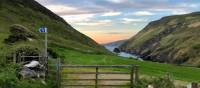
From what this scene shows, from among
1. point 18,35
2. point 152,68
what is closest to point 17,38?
point 18,35

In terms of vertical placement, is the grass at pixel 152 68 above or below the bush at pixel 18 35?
below

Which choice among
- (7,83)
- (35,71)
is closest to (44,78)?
(35,71)

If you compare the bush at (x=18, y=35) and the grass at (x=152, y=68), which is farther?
the bush at (x=18, y=35)

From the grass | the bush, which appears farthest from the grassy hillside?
the grass

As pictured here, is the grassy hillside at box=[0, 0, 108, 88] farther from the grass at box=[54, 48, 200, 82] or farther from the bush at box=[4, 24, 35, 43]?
the grass at box=[54, 48, 200, 82]

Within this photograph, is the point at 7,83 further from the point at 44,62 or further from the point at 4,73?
the point at 44,62

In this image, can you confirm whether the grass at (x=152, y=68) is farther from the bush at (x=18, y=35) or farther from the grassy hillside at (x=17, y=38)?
the bush at (x=18, y=35)

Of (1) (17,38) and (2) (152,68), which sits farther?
(2) (152,68)

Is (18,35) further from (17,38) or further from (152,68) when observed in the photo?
(152,68)

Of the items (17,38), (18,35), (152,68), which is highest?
(18,35)

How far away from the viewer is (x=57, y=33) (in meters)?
183

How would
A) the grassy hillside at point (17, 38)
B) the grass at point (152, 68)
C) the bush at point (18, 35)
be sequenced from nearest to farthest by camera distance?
1. the grassy hillside at point (17, 38)
2. the grass at point (152, 68)
3. the bush at point (18, 35)

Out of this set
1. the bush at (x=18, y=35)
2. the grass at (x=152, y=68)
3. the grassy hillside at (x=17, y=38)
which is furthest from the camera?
the bush at (x=18, y=35)

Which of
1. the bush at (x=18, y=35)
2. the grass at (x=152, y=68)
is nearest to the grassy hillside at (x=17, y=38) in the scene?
the bush at (x=18, y=35)
